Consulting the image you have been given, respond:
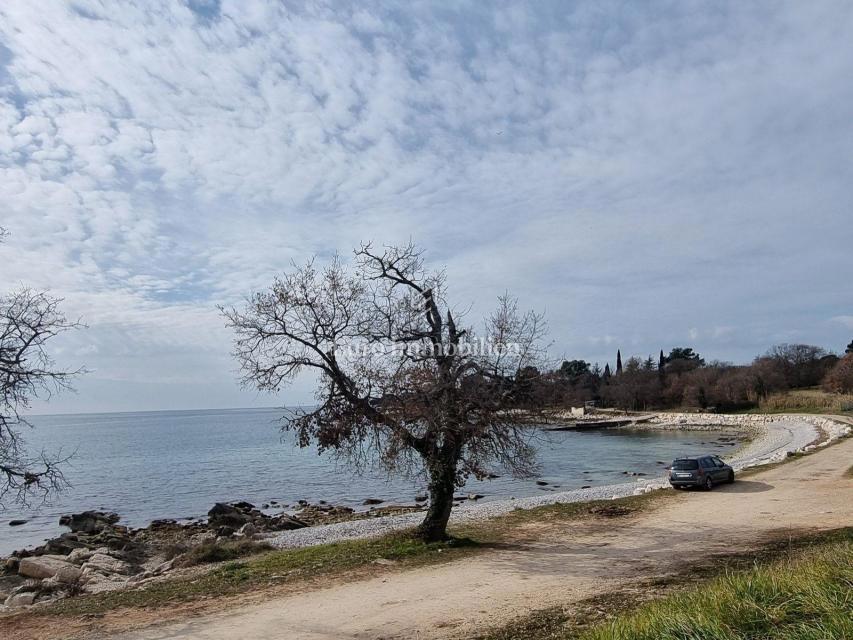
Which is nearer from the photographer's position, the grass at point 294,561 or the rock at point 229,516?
the grass at point 294,561

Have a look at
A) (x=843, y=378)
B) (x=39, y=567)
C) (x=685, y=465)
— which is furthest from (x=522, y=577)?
(x=843, y=378)

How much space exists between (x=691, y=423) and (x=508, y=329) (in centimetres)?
8486

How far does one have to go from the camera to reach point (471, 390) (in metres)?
15.2

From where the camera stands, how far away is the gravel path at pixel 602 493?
2277 cm

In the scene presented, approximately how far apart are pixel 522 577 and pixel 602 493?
17.7m

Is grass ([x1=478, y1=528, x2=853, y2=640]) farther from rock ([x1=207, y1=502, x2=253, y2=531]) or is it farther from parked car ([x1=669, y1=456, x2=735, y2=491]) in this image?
rock ([x1=207, y1=502, x2=253, y2=531])

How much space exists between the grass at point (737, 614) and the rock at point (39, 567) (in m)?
17.6

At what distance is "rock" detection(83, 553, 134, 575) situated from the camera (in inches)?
819

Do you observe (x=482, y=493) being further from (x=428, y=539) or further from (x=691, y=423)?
(x=691, y=423)

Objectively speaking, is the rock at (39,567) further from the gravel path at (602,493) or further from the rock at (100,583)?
the gravel path at (602,493)

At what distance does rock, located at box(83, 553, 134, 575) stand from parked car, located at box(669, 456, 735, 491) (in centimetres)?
2148

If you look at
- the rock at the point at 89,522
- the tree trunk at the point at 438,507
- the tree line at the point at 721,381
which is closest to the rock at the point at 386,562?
the tree trunk at the point at 438,507

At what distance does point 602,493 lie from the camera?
95.0 feet

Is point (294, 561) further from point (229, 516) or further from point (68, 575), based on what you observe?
point (229, 516)
